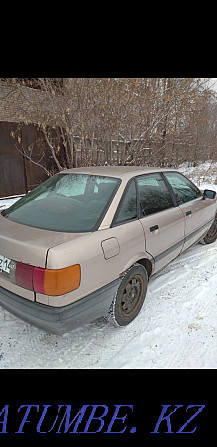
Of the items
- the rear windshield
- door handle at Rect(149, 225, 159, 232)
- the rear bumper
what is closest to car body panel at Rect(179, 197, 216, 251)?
door handle at Rect(149, 225, 159, 232)

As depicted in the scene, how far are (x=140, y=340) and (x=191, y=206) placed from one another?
6.19ft

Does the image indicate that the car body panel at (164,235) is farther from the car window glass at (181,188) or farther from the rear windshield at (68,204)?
the rear windshield at (68,204)

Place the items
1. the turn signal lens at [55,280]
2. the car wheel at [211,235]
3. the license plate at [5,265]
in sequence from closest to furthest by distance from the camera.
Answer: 1. the turn signal lens at [55,280]
2. the license plate at [5,265]
3. the car wheel at [211,235]

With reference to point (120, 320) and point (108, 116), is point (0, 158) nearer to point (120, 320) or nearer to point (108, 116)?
point (108, 116)

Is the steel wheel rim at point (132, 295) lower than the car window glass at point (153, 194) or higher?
lower

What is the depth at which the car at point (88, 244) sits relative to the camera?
5.39ft

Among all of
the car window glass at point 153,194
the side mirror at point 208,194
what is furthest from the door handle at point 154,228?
the side mirror at point 208,194

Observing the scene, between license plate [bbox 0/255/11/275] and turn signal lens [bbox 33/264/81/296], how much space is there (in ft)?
0.98

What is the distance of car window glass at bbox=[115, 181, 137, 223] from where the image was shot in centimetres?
215

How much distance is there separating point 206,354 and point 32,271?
162 cm

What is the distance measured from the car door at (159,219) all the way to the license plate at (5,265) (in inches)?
49.1

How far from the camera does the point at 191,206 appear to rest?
129 inches

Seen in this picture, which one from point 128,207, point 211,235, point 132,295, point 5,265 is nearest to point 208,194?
point 211,235

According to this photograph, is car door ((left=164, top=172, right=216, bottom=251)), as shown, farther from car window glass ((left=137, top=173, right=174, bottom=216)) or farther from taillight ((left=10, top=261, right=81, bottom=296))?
taillight ((left=10, top=261, right=81, bottom=296))
